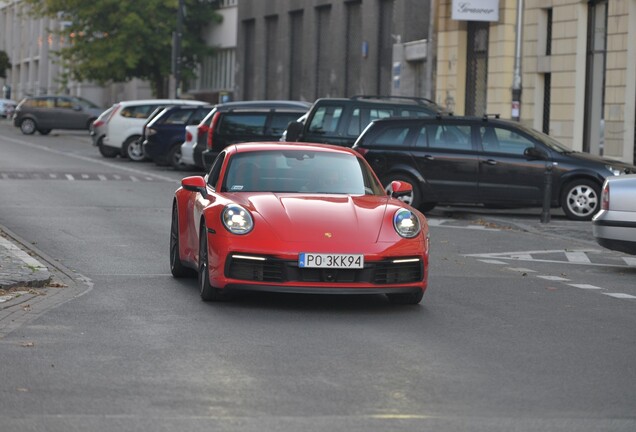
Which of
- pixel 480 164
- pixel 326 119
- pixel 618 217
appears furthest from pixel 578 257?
pixel 326 119

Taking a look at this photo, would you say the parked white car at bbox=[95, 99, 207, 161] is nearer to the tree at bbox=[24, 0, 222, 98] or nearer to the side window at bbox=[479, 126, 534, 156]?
the side window at bbox=[479, 126, 534, 156]

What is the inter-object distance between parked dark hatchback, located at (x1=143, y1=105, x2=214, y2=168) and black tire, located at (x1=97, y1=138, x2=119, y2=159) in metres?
5.38

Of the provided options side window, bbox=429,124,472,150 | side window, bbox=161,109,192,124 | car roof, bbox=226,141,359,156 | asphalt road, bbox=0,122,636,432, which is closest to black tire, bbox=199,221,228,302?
asphalt road, bbox=0,122,636,432

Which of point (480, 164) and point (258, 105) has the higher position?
point (258, 105)

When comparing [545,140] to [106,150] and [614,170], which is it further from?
[106,150]

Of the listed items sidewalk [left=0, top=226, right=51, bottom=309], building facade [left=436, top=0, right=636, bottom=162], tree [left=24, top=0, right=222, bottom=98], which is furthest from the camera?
tree [left=24, top=0, right=222, bottom=98]

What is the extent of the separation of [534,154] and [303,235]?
42.5ft

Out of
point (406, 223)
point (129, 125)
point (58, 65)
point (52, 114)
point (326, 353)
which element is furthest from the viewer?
point (58, 65)

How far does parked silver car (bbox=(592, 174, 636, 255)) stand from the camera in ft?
51.5

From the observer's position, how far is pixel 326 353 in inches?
382

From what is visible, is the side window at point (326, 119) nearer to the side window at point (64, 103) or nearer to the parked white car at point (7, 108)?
the side window at point (64, 103)

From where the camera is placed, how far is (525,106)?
38469 mm

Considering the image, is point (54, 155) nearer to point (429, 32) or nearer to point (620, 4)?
point (429, 32)

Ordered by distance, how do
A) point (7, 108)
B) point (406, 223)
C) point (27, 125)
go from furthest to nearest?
point (7, 108)
point (27, 125)
point (406, 223)
